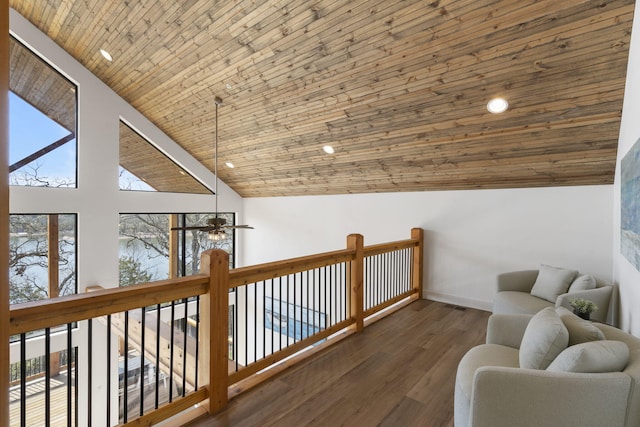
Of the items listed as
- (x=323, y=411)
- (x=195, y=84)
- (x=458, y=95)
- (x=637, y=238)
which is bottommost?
(x=323, y=411)

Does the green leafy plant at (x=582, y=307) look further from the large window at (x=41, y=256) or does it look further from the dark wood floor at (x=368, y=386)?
the large window at (x=41, y=256)

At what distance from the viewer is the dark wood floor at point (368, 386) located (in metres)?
2.14

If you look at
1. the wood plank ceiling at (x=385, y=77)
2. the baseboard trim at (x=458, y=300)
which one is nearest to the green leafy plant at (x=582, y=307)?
the wood plank ceiling at (x=385, y=77)

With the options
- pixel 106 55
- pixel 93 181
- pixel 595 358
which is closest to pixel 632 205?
pixel 595 358

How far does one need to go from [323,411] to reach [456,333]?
200 centimetres

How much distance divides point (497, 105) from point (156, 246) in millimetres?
6057

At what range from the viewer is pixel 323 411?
2.21m

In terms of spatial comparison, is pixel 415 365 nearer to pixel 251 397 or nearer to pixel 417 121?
pixel 251 397

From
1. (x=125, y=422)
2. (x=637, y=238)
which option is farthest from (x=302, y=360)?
(x=637, y=238)

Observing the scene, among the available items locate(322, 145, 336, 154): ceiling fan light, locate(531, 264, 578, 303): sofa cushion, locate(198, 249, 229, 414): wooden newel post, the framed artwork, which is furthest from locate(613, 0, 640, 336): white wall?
locate(322, 145, 336, 154): ceiling fan light

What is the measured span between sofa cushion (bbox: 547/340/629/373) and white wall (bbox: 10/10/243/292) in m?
6.17

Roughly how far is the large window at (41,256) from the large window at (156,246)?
765mm

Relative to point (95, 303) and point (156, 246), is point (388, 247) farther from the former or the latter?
point (156, 246)

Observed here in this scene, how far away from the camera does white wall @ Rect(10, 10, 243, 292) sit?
16.3 ft
